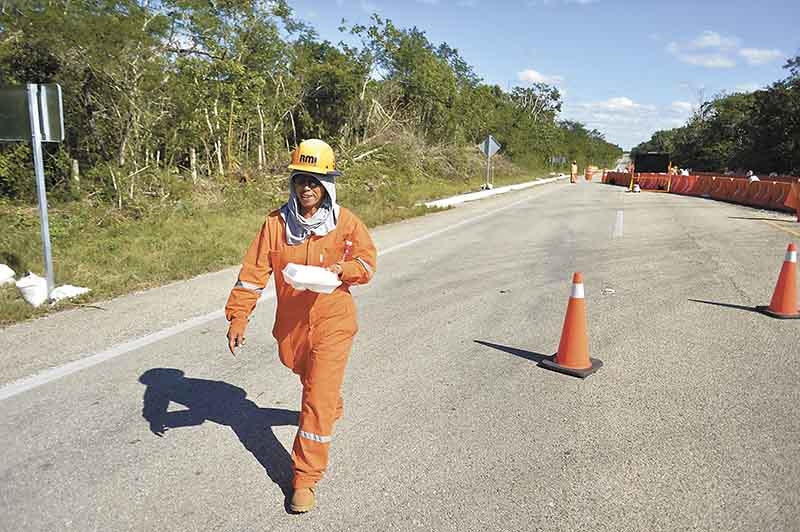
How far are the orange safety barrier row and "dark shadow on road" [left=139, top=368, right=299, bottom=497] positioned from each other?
17.3 meters

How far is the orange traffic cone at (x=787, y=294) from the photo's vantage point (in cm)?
668

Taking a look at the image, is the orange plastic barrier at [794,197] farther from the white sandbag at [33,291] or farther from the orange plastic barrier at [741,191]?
the white sandbag at [33,291]

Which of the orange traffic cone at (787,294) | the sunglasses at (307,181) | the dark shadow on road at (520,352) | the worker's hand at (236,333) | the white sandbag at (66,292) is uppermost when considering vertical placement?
the sunglasses at (307,181)

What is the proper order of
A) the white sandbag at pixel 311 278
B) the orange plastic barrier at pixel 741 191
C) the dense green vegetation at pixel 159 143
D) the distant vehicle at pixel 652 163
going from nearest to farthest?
the white sandbag at pixel 311 278
the dense green vegetation at pixel 159 143
the orange plastic barrier at pixel 741 191
the distant vehicle at pixel 652 163

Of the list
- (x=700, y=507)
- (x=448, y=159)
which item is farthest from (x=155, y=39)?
(x=448, y=159)

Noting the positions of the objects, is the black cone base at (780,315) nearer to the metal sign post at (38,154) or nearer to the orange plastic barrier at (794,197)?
the metal sign post at (38,154)

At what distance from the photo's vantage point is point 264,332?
242 inches

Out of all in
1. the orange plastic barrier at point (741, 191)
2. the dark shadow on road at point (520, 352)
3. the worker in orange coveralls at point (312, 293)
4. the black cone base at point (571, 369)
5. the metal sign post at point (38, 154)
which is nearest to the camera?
the worker in orange coveralls at point (312, 293)

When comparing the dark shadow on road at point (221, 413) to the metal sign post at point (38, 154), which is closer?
the dark shadow on road at point (221, 413)

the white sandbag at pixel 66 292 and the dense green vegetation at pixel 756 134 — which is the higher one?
the dense green vegetation at pixel 756 134

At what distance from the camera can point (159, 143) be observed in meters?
16.0

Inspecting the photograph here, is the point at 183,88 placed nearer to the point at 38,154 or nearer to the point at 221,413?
the point at 38,154

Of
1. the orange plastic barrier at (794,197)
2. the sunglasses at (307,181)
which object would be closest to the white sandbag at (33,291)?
the sunglasses at (307,181)

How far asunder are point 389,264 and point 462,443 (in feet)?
21.1
